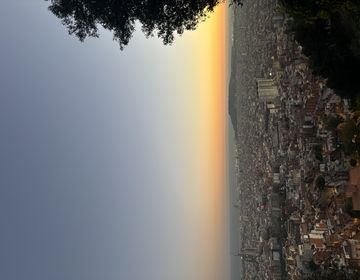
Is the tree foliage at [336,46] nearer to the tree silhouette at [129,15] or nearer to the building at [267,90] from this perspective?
the tree silhouette at [129,15]

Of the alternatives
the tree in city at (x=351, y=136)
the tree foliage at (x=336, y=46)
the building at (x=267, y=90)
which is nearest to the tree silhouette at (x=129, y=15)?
the tree foliage at (x=336, y=46)

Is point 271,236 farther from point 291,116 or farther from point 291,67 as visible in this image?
point 291,67

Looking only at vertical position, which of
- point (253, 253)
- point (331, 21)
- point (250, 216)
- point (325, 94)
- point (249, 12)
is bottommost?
point (253, 253)

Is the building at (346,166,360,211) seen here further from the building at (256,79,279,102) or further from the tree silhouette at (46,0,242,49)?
the building at (256,79,279,102)

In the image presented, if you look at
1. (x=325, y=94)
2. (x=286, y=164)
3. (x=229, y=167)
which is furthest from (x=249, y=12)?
(x=229, y=167)

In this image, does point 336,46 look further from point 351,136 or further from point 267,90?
point 267,90

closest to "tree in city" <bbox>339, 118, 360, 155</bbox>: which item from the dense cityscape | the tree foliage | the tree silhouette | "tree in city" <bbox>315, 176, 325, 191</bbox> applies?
the dense cityscape
